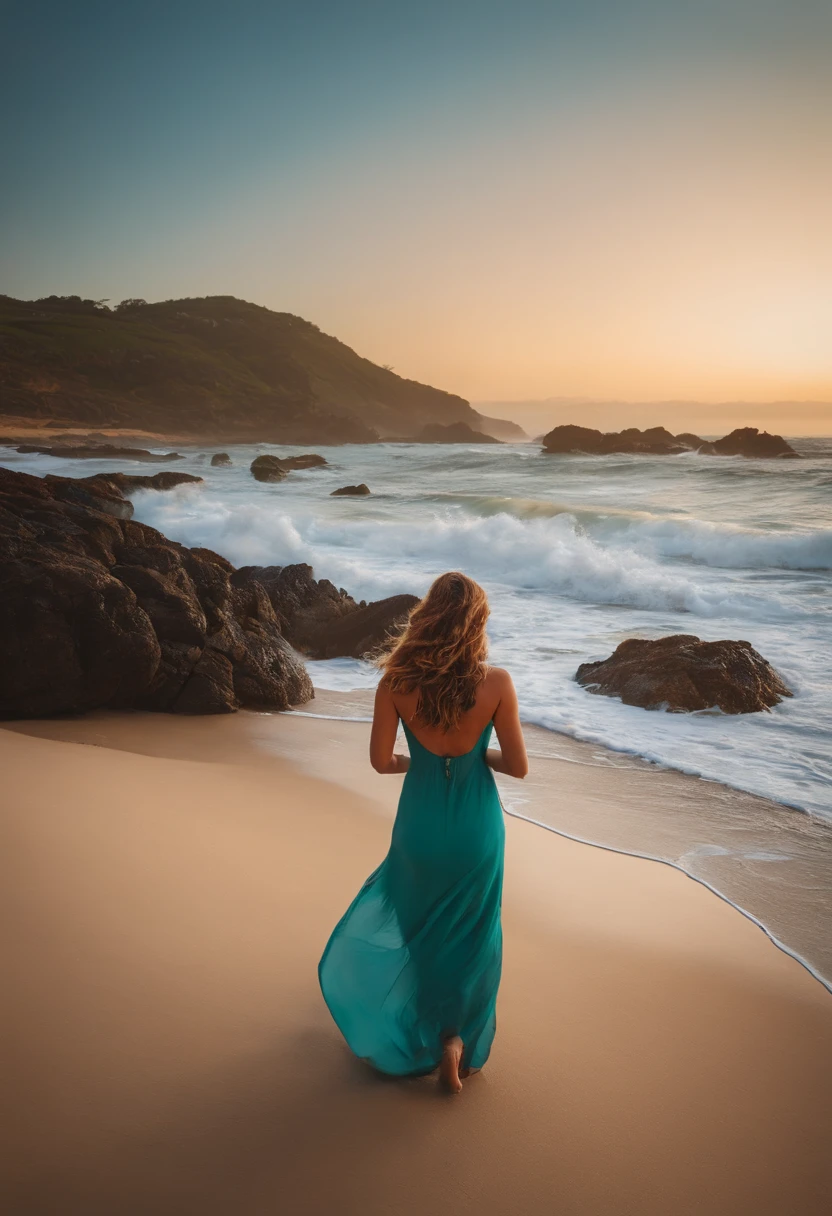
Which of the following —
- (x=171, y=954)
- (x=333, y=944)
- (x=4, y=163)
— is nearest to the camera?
(x=333, y=944)

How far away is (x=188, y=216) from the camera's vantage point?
3067 centimetres

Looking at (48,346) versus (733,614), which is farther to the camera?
(48,346)

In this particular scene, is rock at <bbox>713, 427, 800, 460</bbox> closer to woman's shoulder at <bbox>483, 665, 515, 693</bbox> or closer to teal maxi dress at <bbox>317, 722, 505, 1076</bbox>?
woman's shoulder at <bbox>483, 665, 515, 693</bbox>

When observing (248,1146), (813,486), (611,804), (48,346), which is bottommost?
(611,804)

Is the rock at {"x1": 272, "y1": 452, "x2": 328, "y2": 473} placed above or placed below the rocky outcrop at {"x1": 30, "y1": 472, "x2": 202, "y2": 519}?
above

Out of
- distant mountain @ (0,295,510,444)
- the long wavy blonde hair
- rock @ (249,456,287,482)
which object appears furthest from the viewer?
rock @ (249,456,287,482)

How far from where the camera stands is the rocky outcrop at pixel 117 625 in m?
6.31

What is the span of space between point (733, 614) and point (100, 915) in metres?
12.3

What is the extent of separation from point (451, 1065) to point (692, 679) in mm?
6370

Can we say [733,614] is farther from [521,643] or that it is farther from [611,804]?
[611,804]

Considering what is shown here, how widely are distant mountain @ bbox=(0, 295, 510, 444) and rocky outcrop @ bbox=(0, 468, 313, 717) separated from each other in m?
28.8

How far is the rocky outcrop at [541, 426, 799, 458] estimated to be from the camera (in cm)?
3947

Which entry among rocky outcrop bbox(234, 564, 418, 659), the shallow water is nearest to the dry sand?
the shallow water

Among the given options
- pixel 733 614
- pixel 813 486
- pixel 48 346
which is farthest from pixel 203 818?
pixel 48 346
